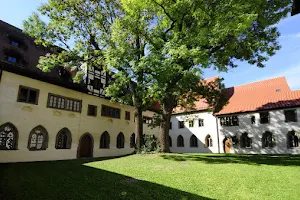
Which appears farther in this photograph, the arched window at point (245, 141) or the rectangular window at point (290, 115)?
the arched window at point (245, 141)

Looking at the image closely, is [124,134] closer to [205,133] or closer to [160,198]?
[205,133]

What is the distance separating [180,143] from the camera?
35.0 m

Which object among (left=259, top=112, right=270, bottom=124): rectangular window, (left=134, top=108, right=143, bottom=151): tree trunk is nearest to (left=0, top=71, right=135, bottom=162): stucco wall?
(left=134, top=108, right=143, bottom=151): tree trunk

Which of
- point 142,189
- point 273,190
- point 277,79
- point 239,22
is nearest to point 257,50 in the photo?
point 239,22

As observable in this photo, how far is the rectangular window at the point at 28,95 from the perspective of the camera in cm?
1664

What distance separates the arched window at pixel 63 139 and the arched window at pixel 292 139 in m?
24.5

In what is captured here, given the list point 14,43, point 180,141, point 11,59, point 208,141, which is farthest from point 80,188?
point 180,141

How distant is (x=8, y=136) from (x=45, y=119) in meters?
2.99

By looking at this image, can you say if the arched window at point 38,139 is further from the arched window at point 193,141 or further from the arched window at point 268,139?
the arched window at point 268,139

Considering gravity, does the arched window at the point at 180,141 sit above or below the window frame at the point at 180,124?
below

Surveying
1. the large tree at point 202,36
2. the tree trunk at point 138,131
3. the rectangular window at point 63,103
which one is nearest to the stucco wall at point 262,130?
the large tree at point 202,36

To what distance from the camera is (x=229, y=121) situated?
30.1 meters

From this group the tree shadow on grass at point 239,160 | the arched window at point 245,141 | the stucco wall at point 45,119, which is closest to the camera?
the tree shadow on grass at point 239,160

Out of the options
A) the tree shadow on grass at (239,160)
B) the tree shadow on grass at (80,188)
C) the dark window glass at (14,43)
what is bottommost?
the tree shadow on grass at (80,188)
